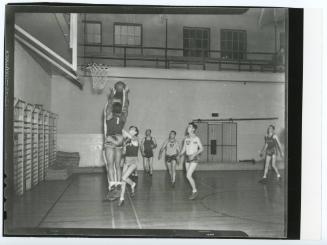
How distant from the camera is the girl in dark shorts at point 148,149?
6.23 meters

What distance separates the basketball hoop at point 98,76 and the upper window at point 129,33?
2.18ft

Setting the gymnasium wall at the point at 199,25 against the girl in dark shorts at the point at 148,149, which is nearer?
the gymnasium wall at the point at 199,25

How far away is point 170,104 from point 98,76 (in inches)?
52.1

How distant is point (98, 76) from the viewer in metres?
5.77

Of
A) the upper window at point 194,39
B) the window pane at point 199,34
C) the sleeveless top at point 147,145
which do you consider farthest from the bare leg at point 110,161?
the window pane at point 199,34

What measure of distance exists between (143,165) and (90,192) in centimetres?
105

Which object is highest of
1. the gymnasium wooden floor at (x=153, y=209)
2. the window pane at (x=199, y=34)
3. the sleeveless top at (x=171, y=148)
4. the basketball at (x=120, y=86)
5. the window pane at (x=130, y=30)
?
the window pane at (x=130, y=30)

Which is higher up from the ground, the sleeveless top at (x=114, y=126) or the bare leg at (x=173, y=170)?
the sleeveless top at (x=114, y=126)

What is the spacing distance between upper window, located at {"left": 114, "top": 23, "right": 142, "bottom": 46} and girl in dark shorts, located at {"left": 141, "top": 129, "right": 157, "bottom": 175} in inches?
61.0

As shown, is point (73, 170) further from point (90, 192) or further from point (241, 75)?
point (241, 75)

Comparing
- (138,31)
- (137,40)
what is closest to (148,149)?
(137,40)

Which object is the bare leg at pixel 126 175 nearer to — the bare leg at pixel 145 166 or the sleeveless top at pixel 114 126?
the sleeveless top at pixel 114 126

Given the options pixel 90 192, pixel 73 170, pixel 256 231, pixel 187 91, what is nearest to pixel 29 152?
pixel 73 170

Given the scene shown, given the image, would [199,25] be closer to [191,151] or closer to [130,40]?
[130,40]
